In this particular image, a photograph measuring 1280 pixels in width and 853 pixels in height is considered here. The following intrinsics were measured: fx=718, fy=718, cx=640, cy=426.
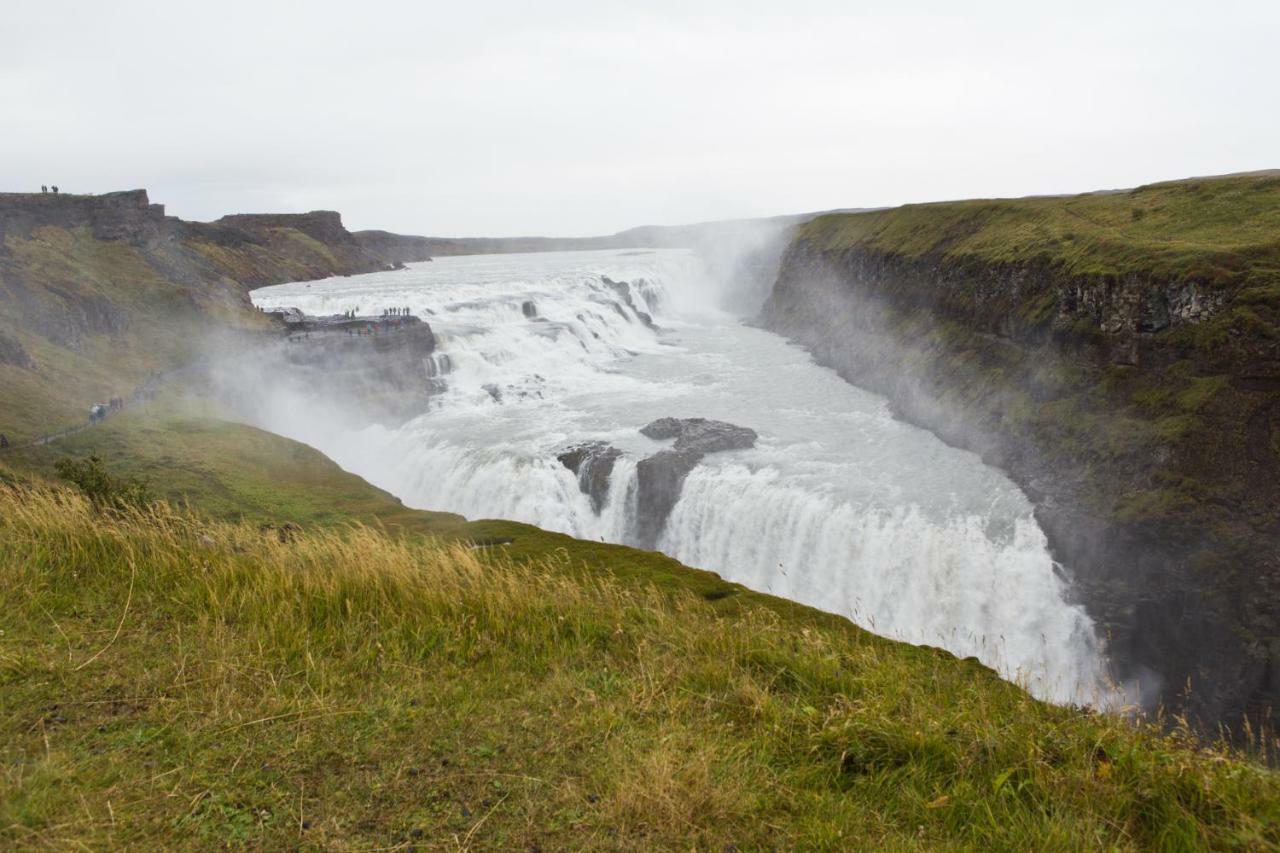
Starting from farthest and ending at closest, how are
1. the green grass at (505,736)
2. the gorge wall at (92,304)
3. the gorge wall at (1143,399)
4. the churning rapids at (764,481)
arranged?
the gorge wall at (92,304), the churning rapids at (764,481), the gorge wall at (1143,399), the green grass at (505,736)

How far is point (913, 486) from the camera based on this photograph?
1160 inches

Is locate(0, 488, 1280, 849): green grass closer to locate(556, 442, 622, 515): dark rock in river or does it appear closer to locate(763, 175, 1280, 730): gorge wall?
locate(763, 175, 1280, 730): gorge wall

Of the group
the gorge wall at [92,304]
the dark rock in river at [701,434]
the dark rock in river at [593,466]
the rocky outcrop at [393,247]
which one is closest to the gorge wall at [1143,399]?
the dark rock in river at [701,434]

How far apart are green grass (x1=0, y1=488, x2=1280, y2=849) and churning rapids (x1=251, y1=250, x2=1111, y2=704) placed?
3.93 meters

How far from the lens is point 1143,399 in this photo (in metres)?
26.9

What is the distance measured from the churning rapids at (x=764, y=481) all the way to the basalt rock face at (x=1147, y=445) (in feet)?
4.68

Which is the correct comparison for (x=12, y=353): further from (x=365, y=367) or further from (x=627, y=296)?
(x=627, y=296)

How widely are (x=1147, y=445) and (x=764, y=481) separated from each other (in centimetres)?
1361

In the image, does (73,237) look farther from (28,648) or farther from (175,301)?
(28,648)

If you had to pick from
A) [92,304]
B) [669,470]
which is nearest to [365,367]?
[92,304]

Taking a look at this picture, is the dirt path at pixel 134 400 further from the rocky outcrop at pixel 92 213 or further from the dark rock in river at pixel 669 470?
the rocky outcrop at pixel 92 213

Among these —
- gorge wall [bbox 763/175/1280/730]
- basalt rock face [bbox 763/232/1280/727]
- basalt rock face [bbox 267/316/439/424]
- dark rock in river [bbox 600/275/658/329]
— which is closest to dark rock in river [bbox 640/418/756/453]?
basalt rock face [bbox 763/232/1280/727]

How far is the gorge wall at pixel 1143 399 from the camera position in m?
20.8

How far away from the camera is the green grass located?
415cm
